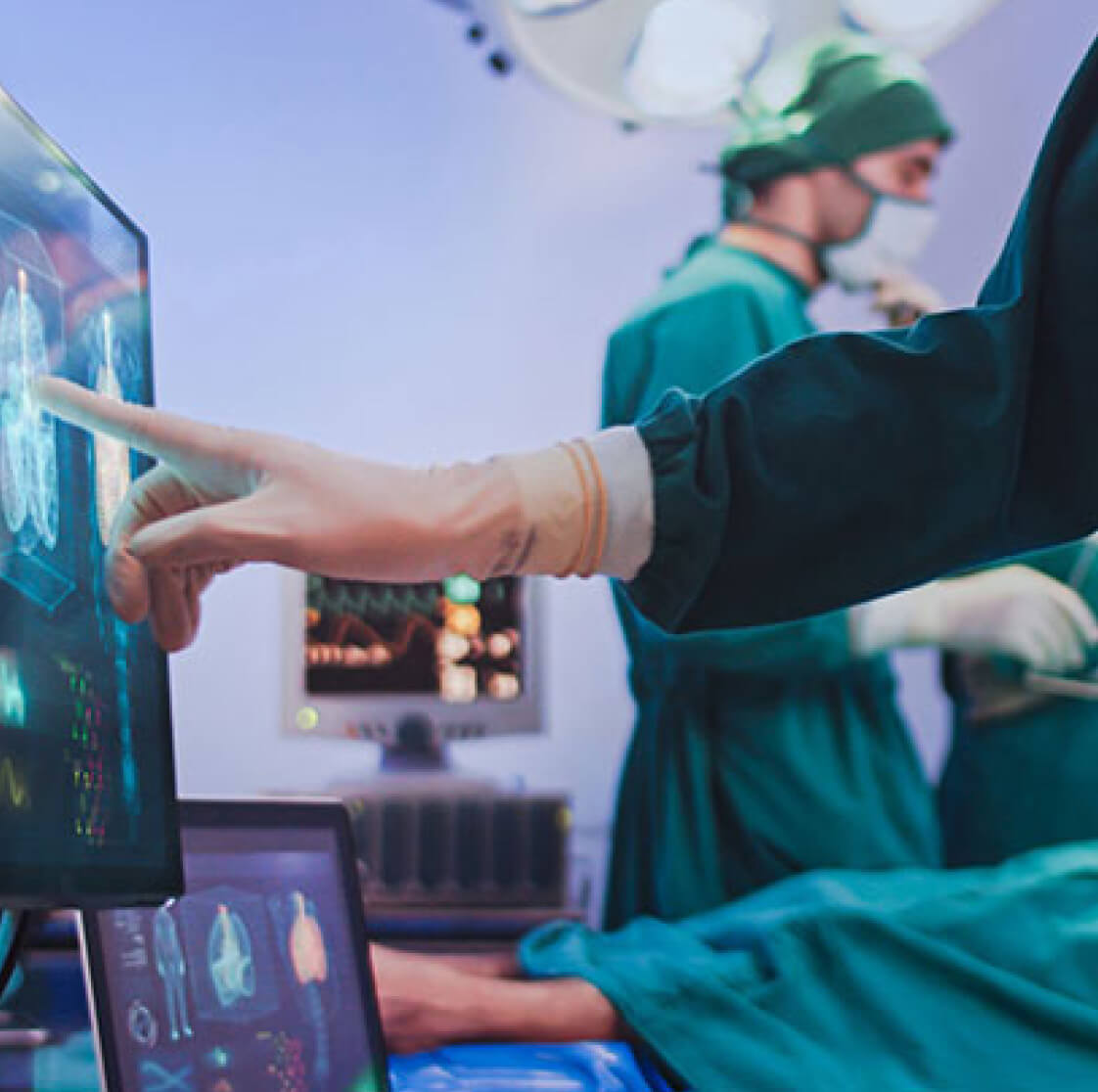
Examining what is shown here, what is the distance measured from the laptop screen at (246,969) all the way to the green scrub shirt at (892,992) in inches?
9.5

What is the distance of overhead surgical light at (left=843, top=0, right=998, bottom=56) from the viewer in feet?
7.25

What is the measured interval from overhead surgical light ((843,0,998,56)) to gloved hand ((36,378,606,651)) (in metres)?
1.74

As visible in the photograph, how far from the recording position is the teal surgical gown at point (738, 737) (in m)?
1.64

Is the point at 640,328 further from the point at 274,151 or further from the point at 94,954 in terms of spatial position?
the point at 94,954

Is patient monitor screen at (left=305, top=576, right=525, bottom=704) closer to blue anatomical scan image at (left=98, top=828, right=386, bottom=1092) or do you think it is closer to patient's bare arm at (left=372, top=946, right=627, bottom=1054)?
patient's bare arm at (left=372, top=946, right=627, bottom=1054)

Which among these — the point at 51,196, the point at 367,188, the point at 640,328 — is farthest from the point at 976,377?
the point at 367,188

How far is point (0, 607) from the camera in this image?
0.59 m

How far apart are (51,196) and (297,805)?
0.47 meters

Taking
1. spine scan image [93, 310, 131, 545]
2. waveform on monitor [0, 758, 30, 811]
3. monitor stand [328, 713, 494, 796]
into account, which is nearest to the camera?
waveform on monitor [0, 758, 30, 811]

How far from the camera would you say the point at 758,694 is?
1.71 m

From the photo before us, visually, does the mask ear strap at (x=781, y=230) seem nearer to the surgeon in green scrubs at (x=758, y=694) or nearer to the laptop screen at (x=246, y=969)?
the surgeon in green scrubs at (x=758, y=694)

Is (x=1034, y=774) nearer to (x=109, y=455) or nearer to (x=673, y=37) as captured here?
(x=673, y=37)

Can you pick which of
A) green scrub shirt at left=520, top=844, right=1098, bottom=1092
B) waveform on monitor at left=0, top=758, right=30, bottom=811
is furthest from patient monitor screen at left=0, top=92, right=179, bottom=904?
green scrub shirt at left=520, top=844, right=1098, bottom=1092

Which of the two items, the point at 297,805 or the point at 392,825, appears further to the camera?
the point at 392,825
